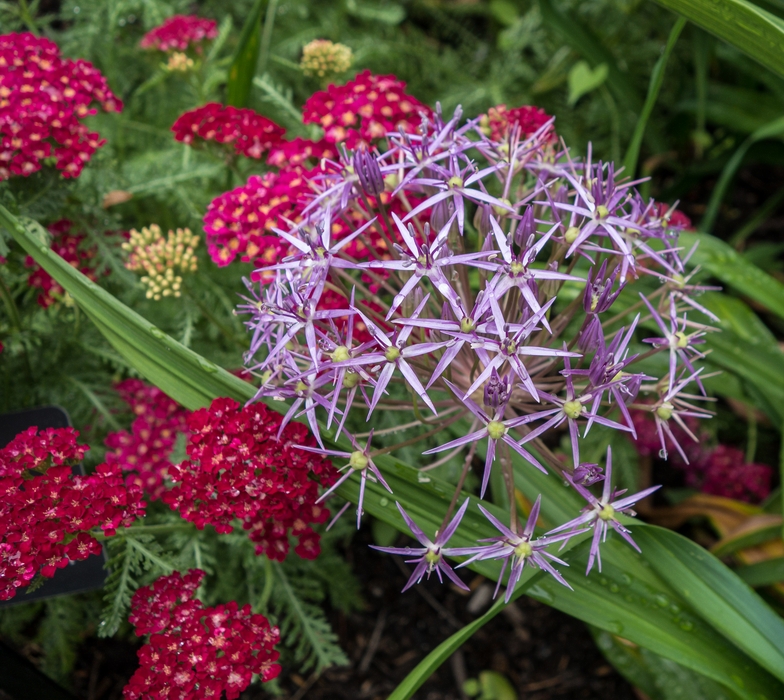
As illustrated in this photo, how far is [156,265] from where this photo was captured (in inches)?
55.6

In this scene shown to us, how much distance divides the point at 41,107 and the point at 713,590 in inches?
66.0

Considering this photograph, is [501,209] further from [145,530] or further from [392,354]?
[145,530]

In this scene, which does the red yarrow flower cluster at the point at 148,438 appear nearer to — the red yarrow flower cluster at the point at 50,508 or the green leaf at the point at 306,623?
the red yarrow flower cluster at the point at 50,508

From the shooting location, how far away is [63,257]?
58.3 inches

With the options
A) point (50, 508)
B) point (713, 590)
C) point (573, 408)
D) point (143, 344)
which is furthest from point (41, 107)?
point (713, 590)

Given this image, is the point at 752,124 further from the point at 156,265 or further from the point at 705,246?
the point at 156,265

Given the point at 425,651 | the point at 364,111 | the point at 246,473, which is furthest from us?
the point at 425,651

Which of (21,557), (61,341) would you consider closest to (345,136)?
(61,341)

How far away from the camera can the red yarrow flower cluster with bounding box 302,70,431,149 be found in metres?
1.43

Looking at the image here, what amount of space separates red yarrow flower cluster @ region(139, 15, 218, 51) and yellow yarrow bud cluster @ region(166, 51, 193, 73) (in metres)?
0.03

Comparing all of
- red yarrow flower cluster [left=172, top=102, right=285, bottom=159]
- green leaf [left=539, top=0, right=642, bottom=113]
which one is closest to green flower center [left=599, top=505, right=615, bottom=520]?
red yarrow flower cluster [left=172, top=102, right=285, bottom=159]

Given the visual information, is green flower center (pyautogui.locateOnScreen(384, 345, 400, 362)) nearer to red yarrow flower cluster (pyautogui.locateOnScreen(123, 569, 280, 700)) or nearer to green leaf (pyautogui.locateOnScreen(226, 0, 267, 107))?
red yarrow flower cluster (pyautogui.locateOnScreen(123, 569, 280, 700))

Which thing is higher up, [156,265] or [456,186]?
[456,186]

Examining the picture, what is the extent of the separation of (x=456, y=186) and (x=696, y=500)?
1.38 meters
